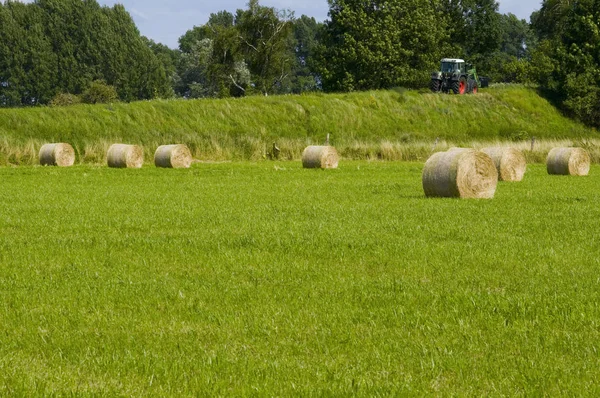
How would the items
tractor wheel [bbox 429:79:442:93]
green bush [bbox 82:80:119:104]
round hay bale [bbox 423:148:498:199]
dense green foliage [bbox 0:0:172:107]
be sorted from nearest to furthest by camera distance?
round hay bale [bbox 423:148:498:199]
tractor wheel [bbox 429:79:442:93]
green bush [bbox 82:80:119:104]
dense green foliage [bbox 0:0:172:107]

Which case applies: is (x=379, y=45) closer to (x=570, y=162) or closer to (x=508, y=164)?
(x=570, y=162)

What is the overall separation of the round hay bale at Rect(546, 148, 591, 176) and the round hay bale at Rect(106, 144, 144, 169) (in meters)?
16.8

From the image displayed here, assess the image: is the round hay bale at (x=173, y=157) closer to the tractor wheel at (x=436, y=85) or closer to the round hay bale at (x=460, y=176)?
the round hay bale at (x=460, y=176)

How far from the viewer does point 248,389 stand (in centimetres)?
571

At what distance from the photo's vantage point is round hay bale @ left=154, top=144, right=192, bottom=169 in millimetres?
35000

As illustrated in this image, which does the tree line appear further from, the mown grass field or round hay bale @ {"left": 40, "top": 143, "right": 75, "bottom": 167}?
the mown grass field

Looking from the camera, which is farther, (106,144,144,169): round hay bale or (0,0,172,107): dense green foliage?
(0,0,172,107): dense green foliage

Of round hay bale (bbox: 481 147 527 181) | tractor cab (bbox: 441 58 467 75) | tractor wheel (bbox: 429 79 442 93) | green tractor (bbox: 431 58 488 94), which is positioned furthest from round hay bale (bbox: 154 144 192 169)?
tractor wheel (bbox: 429 79 442 93)

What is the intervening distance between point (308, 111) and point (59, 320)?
57.6 metres

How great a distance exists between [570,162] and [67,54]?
97.4 metres

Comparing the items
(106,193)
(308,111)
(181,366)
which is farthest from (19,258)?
(308,111)

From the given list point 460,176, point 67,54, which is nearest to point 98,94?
point 67,54

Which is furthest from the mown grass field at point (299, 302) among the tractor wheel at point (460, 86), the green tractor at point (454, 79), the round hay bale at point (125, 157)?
the tractor wheel at point (460, 86)

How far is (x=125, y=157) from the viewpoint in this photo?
3522cm
